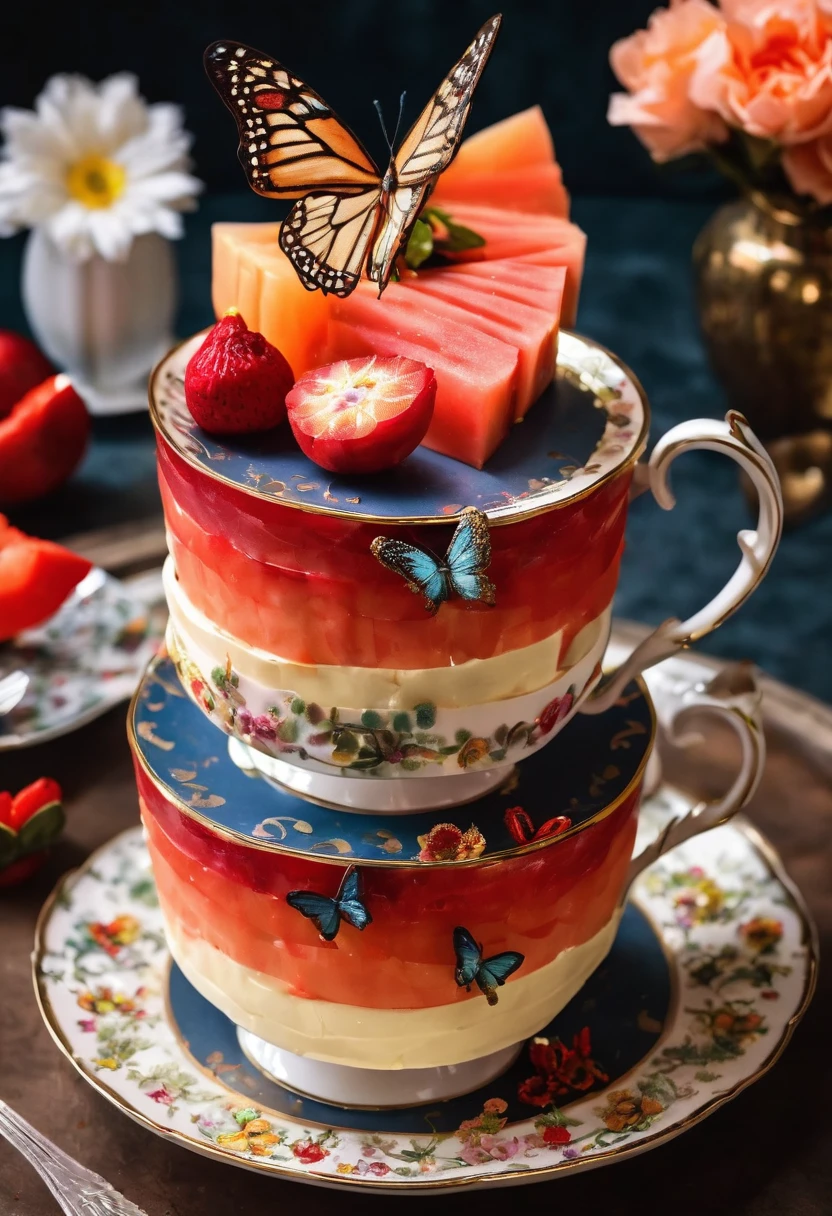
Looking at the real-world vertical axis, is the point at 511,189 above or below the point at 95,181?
above

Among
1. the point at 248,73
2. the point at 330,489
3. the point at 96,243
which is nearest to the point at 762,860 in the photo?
the point at 330,489

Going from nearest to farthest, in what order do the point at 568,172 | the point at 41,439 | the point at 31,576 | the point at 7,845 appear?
the point at 7,845 → the point at 31,576 → the point at 41,439 → the point at 568,172

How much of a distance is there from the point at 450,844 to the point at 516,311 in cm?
34

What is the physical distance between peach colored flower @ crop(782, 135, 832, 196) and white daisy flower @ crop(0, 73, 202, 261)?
785 millimetres

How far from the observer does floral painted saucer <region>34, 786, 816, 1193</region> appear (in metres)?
0.94

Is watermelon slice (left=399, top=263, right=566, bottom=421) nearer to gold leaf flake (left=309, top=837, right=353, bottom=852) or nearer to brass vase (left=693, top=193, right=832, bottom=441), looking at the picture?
gold leaf flake (left=309, top=837, right=353, bottom=852)

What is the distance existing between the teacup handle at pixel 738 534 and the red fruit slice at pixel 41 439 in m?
0.90

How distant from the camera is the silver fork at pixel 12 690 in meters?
1.36

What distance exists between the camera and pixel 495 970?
35.9 inches

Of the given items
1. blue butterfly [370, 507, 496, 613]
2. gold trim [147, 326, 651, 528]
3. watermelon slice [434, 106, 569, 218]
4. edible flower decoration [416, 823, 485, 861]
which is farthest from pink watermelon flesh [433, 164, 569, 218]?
edible flower decoration [416, 823, 485, 861]

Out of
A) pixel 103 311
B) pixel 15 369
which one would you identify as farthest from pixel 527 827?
pixel 103 311

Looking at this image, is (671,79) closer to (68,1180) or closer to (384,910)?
(384,910)

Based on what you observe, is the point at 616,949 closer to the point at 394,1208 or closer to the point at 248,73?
the point at 394,1208

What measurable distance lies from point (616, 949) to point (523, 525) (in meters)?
0.50
